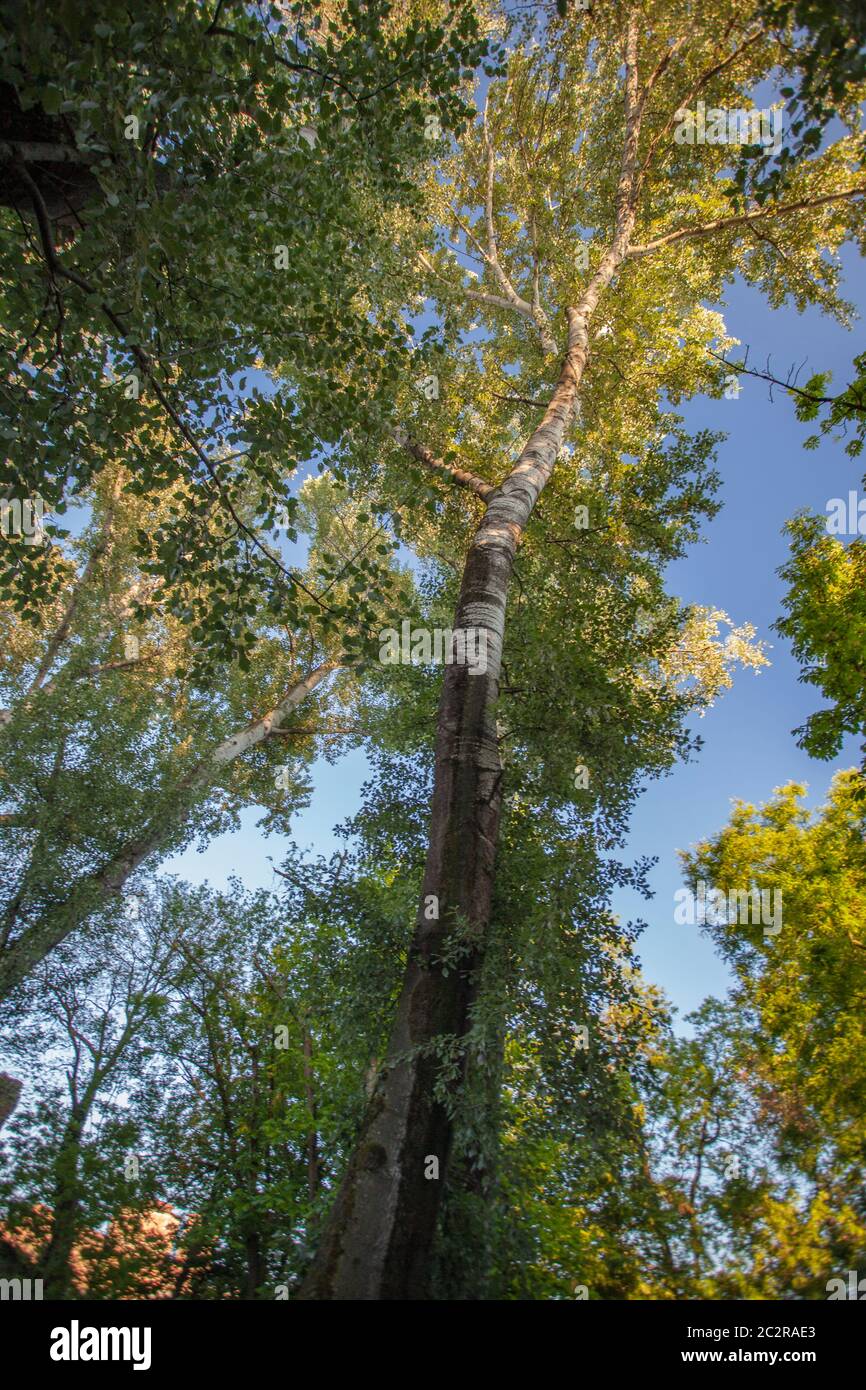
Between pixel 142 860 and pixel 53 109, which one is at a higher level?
pixel 53 109

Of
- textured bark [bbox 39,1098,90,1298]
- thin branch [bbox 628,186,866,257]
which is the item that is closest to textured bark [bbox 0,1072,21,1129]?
textured bark [bbox 39,1098,90,1298]

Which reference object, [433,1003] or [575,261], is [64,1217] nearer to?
[433,1003]

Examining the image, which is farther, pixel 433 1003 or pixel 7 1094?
pixel 7 1094

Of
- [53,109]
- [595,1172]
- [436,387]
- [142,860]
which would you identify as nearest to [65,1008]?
[142,860]

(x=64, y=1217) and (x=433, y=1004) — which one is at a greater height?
(x=433, y=1004)

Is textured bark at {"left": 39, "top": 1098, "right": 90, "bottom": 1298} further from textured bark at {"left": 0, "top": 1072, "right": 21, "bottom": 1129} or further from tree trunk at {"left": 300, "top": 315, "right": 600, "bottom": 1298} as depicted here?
tree trunk at {"left": 300, "top": 315, "right": 600, "bottom": 1298}

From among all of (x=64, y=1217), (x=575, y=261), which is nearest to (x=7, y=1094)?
(x=64, y=1217)

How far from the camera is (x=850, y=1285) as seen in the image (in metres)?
4.79

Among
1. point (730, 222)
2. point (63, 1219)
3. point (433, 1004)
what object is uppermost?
point (730, 222)

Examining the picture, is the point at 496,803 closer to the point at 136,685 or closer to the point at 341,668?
the point at 136,685

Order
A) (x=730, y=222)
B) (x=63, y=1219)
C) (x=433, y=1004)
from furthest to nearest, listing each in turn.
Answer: (x=730, y=222)
(x=63, y=1219)
(x=433, y=1004)

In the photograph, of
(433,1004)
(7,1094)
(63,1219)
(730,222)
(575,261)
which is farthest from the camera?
(575,261)

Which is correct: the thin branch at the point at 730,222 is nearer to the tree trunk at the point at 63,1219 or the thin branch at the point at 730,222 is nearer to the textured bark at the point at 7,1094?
the tree trunk at the point at 63,1219

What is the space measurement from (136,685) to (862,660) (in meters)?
14.2
